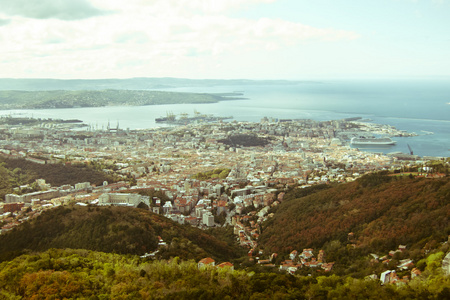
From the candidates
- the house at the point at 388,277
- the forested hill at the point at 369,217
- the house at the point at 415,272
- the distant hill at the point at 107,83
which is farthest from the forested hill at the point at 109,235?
the distant hill at the point at 107,83

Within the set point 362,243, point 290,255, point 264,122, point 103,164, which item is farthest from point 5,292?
point 264,122

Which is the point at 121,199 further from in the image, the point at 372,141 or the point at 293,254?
the point at 372,141

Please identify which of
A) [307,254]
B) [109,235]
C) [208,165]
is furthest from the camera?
[208,165]

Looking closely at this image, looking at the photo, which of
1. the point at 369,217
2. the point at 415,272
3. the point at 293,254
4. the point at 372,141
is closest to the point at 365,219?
the point at 369,217

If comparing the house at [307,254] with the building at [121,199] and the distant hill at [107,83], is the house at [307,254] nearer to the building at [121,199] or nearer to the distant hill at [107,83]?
the building at [121,199]

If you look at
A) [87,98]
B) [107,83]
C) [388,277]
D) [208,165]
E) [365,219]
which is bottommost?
[208,165]

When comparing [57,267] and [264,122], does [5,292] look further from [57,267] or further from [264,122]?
[264,122]

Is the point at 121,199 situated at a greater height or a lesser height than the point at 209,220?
greater
